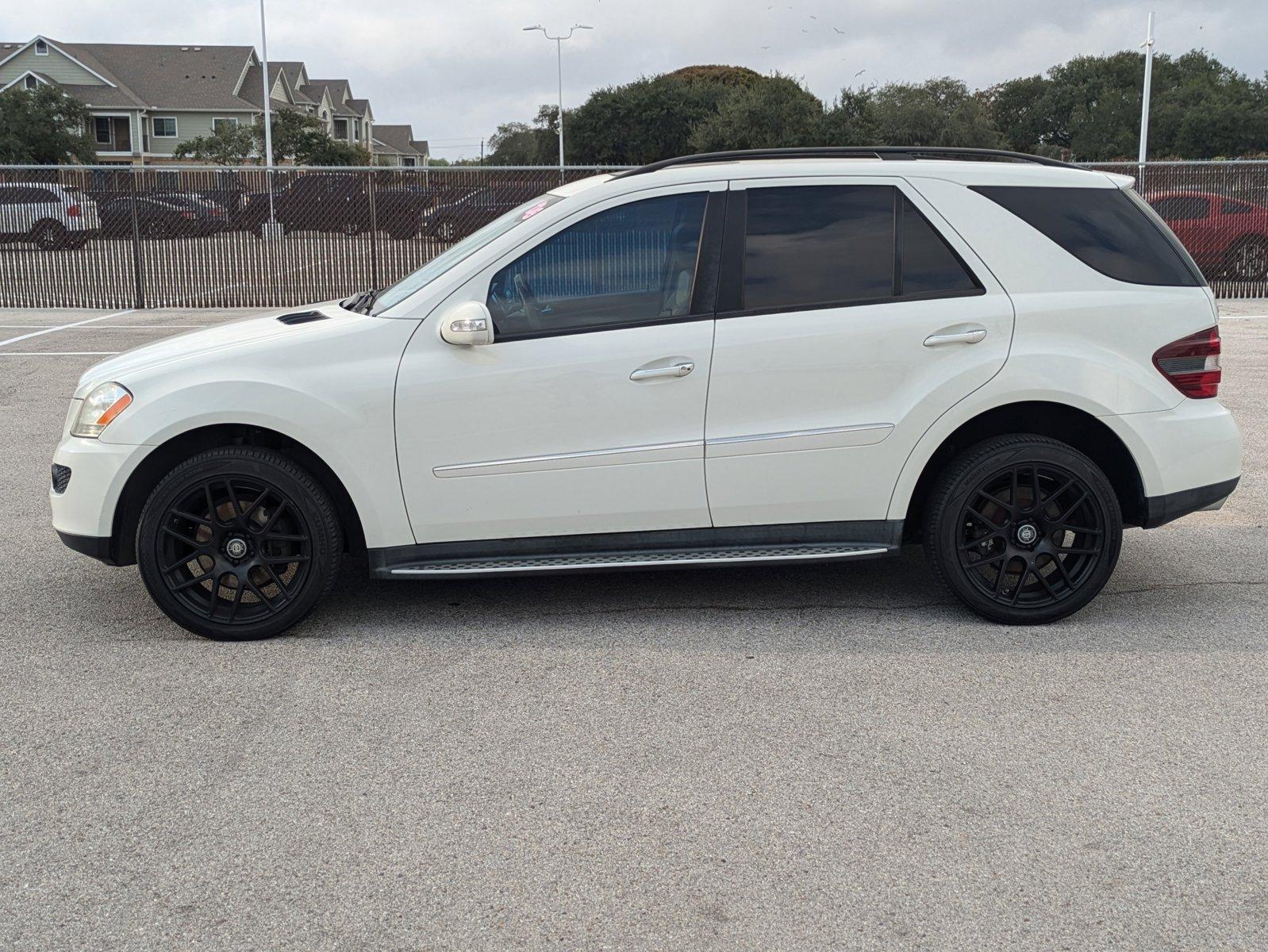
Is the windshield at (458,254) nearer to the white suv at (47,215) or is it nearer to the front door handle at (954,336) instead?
the front door handle at (954,336)

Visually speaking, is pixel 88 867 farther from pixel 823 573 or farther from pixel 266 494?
pixel 823 573

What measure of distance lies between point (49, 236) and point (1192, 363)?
715 inches

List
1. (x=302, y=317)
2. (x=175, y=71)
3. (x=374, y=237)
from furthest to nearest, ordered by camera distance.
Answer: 1. (x=175, y=71)
2. (x=374, y=237)
3. (x=302, y=317)

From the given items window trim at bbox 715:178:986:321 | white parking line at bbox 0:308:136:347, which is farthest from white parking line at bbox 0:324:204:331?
window trim at bbox 715:178:986:321

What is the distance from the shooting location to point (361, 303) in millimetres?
5496

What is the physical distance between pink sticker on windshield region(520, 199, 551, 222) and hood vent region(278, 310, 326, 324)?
3.04 ft

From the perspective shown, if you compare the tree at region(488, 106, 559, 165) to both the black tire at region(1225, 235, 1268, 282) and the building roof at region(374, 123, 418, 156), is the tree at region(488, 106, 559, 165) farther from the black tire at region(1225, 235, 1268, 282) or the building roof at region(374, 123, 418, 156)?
the black tire at region(1225, 235, 1268, 282)

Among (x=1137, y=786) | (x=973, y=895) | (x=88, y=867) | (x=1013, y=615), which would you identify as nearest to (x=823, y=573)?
(x=1013, y=615)

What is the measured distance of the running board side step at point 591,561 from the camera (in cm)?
486

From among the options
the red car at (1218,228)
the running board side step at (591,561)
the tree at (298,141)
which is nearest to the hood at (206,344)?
the running board side step at (591,561)

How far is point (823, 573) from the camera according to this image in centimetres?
584

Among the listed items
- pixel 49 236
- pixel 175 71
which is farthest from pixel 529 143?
pixel 49 236

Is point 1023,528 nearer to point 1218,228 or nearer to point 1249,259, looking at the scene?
point 1218,228

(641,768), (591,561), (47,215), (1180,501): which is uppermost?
(47,215)
